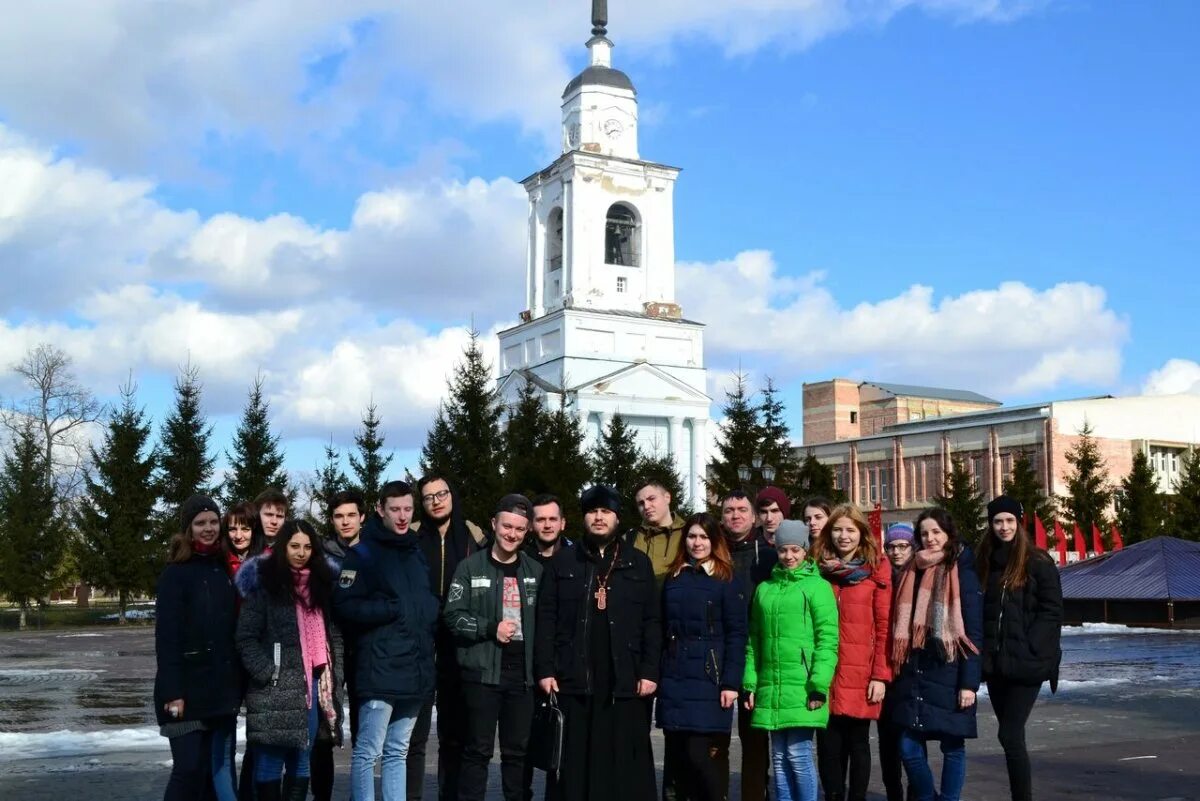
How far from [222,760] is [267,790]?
0.30 m

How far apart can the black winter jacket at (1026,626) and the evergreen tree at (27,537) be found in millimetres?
35229

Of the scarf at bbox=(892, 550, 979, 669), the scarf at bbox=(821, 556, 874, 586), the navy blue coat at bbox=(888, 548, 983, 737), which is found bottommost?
the navy blue coat at bbox=(888, 548, 983, 737)

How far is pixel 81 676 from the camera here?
19516 mm

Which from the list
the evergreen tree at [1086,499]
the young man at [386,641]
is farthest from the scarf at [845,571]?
the evergreen tree at [1086,499]

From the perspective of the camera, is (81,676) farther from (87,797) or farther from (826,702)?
(826,702)

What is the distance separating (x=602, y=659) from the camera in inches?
288

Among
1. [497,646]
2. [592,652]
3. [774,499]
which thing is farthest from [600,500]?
[774,499]

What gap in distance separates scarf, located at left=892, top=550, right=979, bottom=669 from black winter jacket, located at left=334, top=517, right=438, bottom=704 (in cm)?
273

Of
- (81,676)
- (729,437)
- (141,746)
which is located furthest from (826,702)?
(729,437)

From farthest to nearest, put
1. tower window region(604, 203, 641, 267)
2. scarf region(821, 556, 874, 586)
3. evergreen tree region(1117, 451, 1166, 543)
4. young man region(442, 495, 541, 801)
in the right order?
tower window region(604, 203, 641, 267)
evergreen tree region(1117, 451, 1166, 543)
scarf region(821, 556, 874, 586)
young man region(442, 495, 541, 801)

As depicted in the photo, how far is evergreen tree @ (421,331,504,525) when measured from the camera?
108 ft

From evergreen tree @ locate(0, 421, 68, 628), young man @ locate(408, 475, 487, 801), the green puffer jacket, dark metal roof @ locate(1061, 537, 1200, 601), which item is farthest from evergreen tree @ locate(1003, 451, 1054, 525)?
the green puffer jacket

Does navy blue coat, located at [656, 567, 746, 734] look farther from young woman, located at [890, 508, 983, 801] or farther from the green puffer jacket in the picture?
young woman, located at [890, 508, 983, 801]

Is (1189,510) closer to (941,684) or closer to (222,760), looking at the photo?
(941,684)
